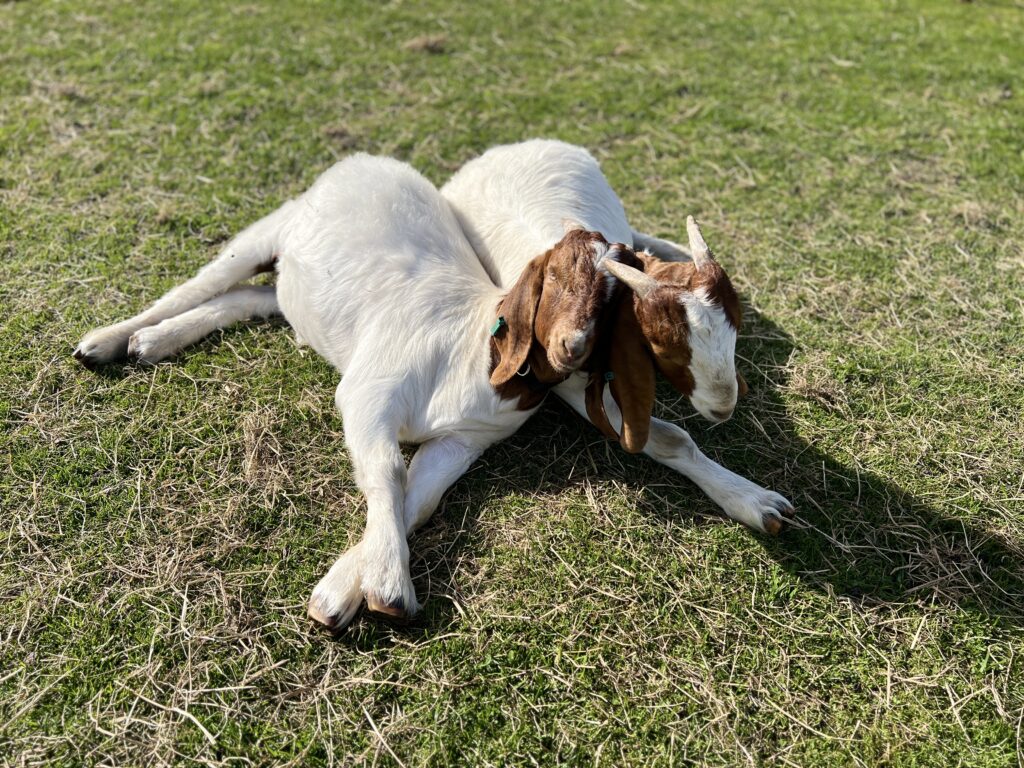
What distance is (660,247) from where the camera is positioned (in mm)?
5520

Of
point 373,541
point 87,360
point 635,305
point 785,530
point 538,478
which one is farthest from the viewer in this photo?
point 87,360

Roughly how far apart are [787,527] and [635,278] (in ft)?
5.11

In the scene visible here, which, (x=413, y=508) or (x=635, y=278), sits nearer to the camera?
(x=635, y=278)

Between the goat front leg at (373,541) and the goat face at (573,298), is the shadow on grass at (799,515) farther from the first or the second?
the goat face at (573,298)

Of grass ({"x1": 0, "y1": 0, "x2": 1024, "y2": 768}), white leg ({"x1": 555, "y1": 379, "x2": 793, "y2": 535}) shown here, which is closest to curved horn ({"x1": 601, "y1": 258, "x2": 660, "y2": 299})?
white leg ({"x1": 555, "y1": 379, "x2": 793, "y2": 535})

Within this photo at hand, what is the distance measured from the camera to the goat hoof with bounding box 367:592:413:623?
345 cm

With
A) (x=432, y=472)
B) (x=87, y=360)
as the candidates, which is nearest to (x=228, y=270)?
(x=87, y=360)

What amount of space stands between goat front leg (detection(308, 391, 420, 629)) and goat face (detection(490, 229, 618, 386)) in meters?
0.65

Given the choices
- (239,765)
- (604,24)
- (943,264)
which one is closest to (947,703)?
(239,765)

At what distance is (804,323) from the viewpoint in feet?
17.0

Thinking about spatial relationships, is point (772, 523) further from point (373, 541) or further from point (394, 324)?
point (394, 324)

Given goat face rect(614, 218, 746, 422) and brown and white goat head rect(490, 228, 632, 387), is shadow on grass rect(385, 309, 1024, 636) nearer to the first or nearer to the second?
brown and white goat head rect(490, 228, 632, 387)

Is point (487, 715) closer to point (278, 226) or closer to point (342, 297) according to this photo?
point (342, 297)

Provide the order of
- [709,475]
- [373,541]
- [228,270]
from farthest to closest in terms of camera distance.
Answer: [228,270]
[709,475]
[373,541]
